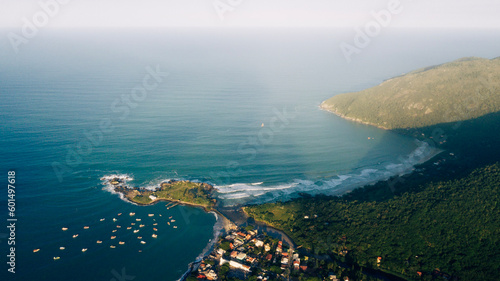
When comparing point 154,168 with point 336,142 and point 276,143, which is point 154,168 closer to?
point 276,143

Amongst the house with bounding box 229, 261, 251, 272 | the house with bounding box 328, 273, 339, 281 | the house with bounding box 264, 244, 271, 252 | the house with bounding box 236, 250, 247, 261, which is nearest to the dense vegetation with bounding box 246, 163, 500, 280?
the house with bounding box 328, 273, 339, 281

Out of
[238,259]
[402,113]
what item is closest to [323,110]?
[402,113]

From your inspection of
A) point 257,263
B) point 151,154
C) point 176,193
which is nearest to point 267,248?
point 257,263

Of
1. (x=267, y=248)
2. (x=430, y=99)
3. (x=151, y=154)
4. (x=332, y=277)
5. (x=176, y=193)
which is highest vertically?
(x=430, y=99)

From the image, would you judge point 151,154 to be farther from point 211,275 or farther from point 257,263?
point 257,263

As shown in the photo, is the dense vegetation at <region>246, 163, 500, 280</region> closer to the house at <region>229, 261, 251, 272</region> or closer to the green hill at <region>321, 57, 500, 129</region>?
the house at <region>229, 261, 251, 272</region>

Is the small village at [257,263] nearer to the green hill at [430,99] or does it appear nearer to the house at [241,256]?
the house at [241,256]
